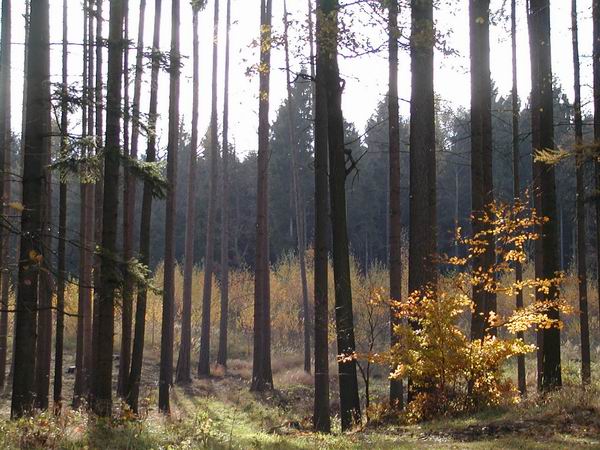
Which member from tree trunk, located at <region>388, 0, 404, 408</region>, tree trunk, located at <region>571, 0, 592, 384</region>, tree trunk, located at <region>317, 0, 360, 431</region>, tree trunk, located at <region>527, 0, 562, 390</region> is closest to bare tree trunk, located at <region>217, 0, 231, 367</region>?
tree trunk, located at <region>388, 0, 404, 408</region>

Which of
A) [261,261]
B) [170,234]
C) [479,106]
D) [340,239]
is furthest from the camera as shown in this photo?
[261,261]

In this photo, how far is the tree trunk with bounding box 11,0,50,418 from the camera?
9.61 m

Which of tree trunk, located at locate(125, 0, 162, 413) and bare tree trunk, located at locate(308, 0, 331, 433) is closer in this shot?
bare tree trunk, located at locate(308, 0, 331, 433)

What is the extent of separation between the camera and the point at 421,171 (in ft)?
40.9

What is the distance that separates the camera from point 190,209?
24484 millimetres

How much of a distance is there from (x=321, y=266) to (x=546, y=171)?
4374 mm

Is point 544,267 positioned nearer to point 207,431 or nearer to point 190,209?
point 207,431

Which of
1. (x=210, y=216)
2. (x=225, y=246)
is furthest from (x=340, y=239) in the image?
(x=225, y=246)

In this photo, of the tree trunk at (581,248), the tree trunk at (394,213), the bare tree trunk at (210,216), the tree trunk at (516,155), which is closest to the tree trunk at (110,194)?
A: the tree trunk at (394,213)

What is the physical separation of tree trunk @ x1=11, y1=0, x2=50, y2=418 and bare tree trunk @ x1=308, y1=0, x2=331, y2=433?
182 inches

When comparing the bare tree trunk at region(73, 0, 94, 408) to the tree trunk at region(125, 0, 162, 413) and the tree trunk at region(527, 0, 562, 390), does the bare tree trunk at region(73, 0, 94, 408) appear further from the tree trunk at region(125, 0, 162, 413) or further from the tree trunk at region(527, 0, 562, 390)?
the tree trunk at region(527, 0, 562, 390)

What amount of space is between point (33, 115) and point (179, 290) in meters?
32.0

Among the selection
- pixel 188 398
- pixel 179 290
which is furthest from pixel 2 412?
pixel 179 290

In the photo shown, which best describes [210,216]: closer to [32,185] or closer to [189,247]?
[189,247]
